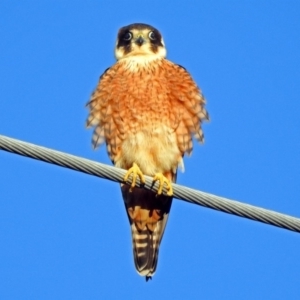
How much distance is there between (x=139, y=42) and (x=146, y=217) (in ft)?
4.93

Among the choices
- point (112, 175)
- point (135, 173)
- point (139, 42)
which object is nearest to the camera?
point (112, 175)

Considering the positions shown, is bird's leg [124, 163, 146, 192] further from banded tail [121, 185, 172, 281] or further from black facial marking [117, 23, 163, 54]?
black facial marking [117, 23, 163, 54]

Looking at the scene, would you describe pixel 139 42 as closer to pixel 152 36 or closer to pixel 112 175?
→ pixel 152 36

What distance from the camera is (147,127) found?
5426 millimetres

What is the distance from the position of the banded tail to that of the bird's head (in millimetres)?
1142

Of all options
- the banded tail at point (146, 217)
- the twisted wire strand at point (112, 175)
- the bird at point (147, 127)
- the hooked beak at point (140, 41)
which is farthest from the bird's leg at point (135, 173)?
the hooked beak at point (140, 41)

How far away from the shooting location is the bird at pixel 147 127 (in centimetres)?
544

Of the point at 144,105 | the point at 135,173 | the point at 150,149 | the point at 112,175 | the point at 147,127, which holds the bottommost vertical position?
the point at 112,175

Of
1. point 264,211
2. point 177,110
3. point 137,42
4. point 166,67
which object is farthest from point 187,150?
point 264,211

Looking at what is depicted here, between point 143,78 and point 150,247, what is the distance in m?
1.20

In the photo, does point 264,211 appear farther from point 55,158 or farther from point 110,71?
point 110,71

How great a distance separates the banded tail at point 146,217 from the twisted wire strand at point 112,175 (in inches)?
74.3

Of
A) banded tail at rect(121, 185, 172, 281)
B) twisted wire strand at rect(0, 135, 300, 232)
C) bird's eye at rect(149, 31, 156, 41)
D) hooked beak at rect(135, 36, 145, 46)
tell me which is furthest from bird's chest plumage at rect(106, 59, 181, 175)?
twisted wire strand at rect(0, 135, 300, 232)

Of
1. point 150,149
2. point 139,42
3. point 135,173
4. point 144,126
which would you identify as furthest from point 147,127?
point 139,42
